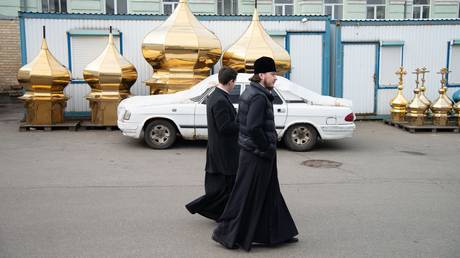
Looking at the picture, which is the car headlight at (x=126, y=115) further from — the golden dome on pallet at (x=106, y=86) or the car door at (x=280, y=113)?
the car door at (x=280, y=113)

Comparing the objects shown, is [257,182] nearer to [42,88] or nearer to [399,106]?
[42,88]

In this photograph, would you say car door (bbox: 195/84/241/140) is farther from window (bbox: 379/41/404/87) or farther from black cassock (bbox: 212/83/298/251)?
window (bbox: 379/41/404/87)

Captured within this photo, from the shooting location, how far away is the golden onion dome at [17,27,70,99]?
13180 millimetres

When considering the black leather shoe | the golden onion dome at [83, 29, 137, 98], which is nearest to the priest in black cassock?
the black leather shoe

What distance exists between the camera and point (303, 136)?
10.9 metres

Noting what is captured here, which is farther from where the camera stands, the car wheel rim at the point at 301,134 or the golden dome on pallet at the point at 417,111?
the golden dome on pallet at the point at 417,111

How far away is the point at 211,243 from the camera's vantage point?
5078 mm

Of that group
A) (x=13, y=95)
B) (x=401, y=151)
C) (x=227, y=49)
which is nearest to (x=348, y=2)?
(x=227, y=49)

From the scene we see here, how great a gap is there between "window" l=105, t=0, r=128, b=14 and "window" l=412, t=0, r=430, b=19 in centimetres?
1480

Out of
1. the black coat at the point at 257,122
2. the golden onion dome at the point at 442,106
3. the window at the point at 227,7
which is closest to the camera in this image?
the black coat at the point at 257,122

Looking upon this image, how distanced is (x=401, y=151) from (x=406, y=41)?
718 cm

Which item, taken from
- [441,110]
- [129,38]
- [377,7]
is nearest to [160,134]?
[129,38]

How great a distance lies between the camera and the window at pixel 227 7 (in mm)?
23891

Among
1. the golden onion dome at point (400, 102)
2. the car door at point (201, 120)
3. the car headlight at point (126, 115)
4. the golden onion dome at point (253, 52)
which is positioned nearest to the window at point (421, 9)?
the golden onion dome at point (400, 102)
